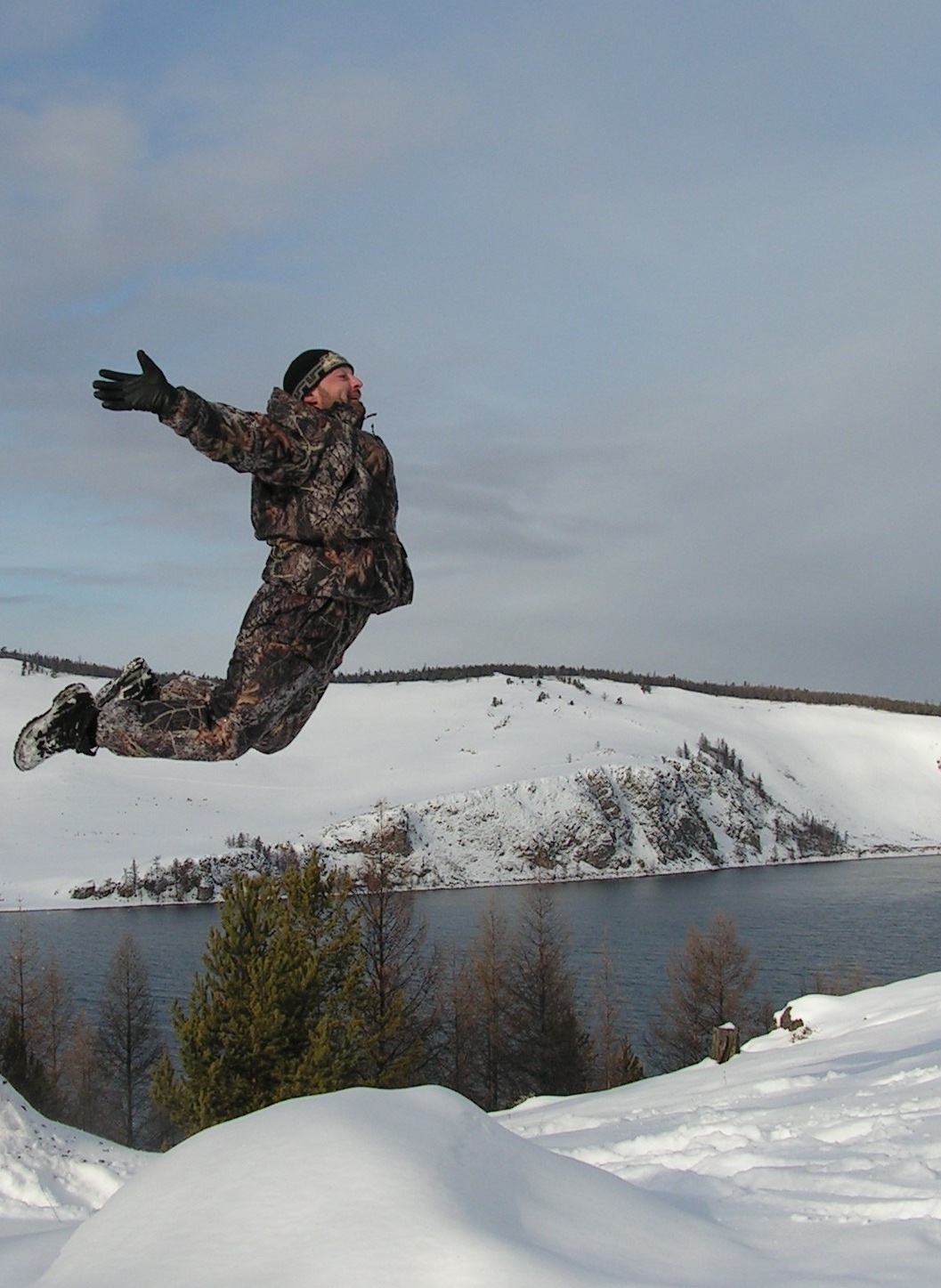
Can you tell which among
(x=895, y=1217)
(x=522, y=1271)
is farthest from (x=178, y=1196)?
(x=895, y=1217)

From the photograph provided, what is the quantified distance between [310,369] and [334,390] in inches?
6.4

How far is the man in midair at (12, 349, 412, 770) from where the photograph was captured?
5352 millimetres

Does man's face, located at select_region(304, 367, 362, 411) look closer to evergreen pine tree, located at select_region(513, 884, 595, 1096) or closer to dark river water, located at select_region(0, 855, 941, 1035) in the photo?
evergreen pine tree, located at select_region(513, 884, 595, 1096)

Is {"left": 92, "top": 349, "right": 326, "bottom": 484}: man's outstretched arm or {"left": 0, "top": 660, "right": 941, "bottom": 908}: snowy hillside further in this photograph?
{"left": 0, "top": 660, "right": 941, "bottom": 908}: snowy hillside

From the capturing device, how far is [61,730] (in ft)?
18.0

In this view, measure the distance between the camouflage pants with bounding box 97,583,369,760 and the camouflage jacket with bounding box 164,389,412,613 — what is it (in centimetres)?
14

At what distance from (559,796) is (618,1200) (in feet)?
393

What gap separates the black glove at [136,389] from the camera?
4625 millimetres

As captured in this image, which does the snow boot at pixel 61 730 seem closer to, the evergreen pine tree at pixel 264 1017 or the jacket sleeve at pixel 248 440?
the jacket sleeve at pixel 248 440

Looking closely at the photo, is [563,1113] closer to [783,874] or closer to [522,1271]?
[522,1271]

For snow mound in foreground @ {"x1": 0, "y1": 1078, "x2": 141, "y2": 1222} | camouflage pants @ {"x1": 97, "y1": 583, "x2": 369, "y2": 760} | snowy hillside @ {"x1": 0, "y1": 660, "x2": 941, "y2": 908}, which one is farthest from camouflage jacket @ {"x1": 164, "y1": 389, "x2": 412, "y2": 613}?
snowy hillside @ {"x1": 0, "y1": 660, "x2": 941, "y2": 908}

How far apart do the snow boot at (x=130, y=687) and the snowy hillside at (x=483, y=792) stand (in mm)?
93096

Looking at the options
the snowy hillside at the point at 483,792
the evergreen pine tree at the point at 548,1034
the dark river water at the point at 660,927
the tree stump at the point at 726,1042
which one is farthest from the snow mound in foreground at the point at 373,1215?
the snowy hillside at the point at 483,792

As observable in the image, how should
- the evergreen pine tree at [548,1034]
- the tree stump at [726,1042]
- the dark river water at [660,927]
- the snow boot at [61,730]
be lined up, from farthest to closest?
the dark river water at [660,927]
the evergreen pine tree at [548,1034]
the tree stump at [726,1042]
the snow boot at [61,730]
